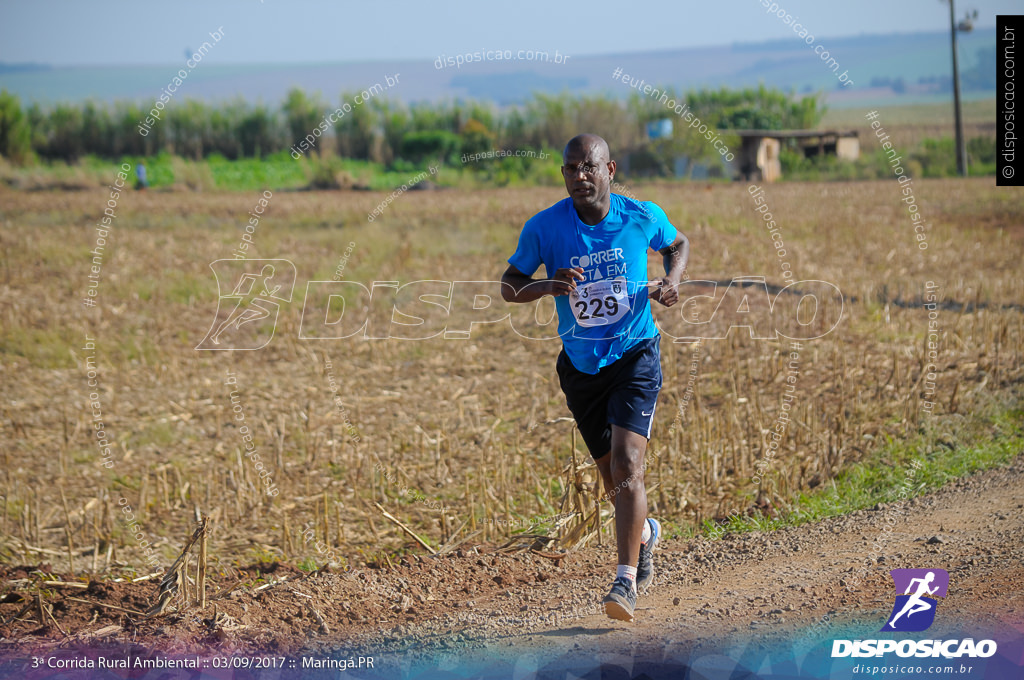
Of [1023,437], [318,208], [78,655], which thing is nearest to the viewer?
[78,655]

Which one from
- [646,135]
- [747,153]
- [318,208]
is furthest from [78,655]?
[747,153]

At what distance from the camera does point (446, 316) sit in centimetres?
1288

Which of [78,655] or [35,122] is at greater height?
[35,122]

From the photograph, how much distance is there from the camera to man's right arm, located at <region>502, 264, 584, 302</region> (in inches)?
169

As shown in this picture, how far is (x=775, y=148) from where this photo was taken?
3766 centimetres

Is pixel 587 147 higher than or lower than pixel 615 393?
higher

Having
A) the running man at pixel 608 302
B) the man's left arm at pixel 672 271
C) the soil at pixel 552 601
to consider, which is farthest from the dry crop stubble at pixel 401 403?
the man's left arm at pixel 672 271

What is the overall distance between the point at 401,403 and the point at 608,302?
5166 millimetres

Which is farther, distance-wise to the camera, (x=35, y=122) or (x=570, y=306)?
(x=35, y=122)

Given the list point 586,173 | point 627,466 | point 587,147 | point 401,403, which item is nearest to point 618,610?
point 627,466

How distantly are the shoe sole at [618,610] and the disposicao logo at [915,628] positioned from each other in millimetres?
880

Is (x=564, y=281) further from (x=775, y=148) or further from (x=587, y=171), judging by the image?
(x=775, y=148)

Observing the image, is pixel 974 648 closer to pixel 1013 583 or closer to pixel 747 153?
pixel 1013 583

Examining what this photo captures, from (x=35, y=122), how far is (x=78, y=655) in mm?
46256
